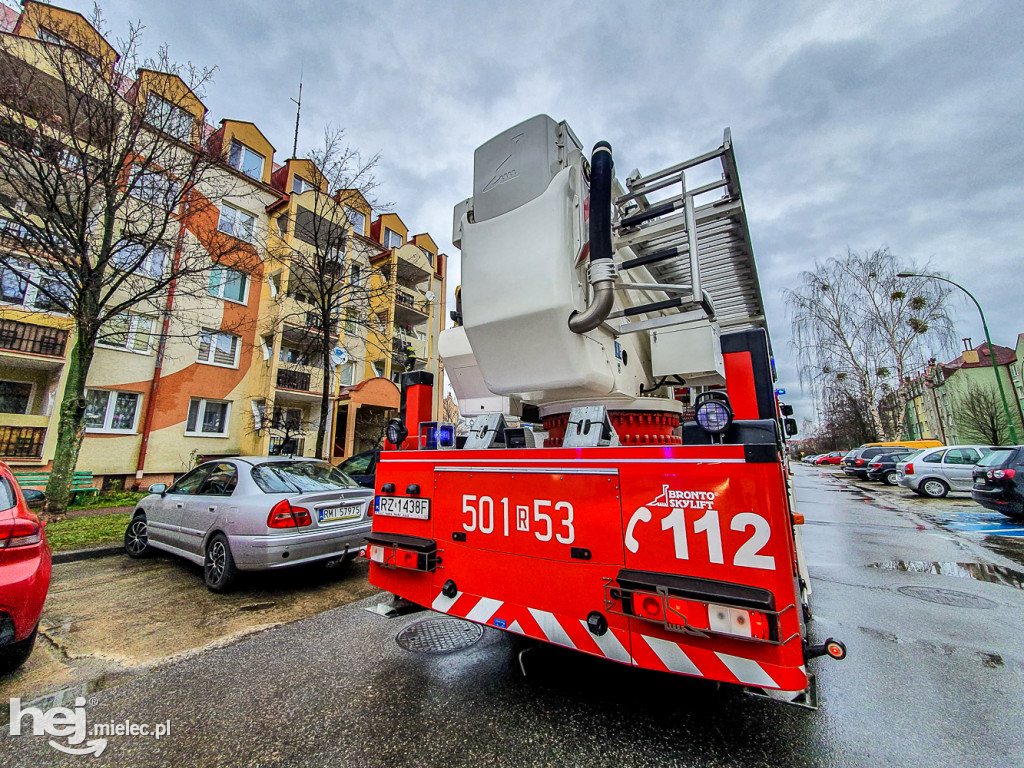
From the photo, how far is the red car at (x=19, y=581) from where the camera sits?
2.71m

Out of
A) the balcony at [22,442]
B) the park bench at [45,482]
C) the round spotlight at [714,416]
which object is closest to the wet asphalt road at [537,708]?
the round spotlight at [714,416]

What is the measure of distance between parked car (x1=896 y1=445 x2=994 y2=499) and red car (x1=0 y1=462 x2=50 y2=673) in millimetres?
20441

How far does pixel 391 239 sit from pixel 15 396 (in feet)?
57.2

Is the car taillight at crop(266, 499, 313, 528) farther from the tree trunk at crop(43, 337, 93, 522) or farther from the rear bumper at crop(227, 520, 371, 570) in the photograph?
the tree trunk at crop(43, 337, 93, 522)

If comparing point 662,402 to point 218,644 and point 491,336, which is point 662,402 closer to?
point 491,336

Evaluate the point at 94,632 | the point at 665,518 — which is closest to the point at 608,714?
the point at 665,518

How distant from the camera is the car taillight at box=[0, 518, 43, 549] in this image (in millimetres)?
2834

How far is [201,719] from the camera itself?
239 centimetres

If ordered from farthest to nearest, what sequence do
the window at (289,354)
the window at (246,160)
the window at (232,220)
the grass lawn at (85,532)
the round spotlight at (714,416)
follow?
the window at (289,354)
the window at (246,160)
the window at (232,220)
the grass lawn at (85,532)
the round spotlight at (714,416)

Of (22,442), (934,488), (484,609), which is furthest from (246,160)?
(934,488)

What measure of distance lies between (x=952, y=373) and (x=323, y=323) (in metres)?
60.4

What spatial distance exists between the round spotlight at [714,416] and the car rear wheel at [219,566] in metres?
4.92

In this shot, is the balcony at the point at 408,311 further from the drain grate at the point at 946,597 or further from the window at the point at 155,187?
the drain grate at the point at 946,597

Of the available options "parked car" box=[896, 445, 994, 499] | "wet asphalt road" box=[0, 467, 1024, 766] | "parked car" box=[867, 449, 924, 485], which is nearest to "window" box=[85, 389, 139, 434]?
"wet asphalt road" box=[0, 467, 1024, 766]
